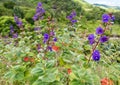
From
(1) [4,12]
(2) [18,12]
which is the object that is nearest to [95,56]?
(2) [18,12]

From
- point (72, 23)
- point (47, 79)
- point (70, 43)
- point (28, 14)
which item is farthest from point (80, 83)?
point (28, 14)

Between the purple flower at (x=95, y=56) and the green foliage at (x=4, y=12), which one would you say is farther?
the green foliage at (x=4, y=12)

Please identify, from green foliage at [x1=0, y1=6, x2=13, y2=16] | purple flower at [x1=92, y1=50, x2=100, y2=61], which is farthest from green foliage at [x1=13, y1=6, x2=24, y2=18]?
purple flower at [x1=92, y1=50, x2=100, y2=61]

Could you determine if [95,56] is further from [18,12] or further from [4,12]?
[4,12]

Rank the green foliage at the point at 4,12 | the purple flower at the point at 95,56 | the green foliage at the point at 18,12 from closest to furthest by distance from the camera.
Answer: the purple flower at the point at 95,56 < the green foliage at the point at 18,12 < the green foliage at the point at 4,12

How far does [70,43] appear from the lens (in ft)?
12.8

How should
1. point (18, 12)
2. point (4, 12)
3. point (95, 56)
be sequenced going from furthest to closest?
point (4, 12) < point (18, 12) < point (95, 56)

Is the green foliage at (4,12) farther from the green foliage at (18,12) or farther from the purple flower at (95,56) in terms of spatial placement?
the purple flower at (95,56)

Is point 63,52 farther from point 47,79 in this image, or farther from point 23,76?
point 47,79

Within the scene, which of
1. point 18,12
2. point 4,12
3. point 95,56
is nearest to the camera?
point 95,56

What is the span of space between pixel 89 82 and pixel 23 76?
0.70 m

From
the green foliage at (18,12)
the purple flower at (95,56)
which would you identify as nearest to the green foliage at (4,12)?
the green foliage at (18,12)

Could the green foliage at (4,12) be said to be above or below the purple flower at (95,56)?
below

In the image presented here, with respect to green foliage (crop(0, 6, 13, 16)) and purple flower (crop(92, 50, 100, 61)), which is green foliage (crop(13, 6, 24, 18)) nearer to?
green foliage (crop(0, 6, 13, 16))
